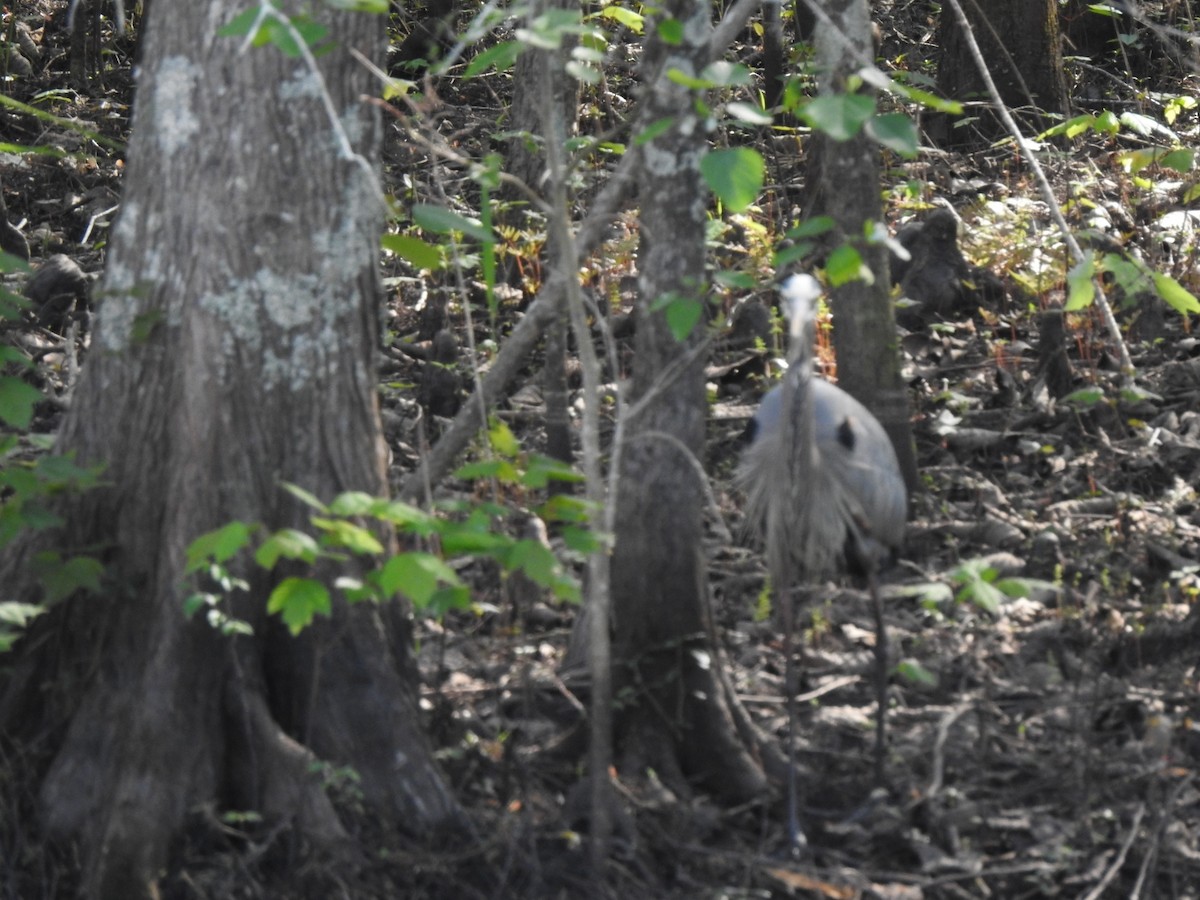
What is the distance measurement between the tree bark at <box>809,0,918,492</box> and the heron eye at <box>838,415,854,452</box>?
62cm

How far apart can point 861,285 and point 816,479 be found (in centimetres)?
111

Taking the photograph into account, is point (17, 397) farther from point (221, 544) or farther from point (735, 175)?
point (735, 175)

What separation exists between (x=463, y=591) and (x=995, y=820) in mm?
1689

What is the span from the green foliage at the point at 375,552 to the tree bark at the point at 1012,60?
6.11m

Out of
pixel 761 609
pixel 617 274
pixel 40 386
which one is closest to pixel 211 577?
pixel 761 609

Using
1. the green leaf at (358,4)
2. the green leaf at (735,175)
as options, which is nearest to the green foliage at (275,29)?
the green leaf at (358,4)

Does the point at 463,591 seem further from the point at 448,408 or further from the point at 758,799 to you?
the point at 448,408

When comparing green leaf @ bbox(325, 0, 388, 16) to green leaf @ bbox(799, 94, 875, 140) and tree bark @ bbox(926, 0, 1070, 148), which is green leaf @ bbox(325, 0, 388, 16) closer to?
green leaf @ bbox(799, 94, 875, 140)

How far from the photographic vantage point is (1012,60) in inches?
352

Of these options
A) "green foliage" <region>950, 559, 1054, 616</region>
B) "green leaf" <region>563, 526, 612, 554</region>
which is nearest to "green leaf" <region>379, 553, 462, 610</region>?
"green leaf" <region>563, 526, 612, 554</region>

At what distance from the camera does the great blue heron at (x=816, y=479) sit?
4.29 meters

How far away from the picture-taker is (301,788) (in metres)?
3.66

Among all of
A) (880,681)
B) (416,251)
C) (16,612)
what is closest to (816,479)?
(880,681)

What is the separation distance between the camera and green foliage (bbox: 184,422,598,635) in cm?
317
